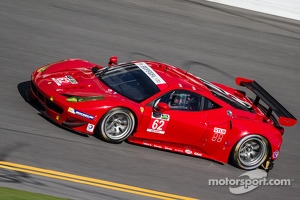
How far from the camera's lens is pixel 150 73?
392 inches

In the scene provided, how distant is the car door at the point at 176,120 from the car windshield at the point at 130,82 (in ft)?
0.80

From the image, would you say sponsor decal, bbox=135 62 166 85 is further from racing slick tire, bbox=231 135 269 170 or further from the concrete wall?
the concrete wall

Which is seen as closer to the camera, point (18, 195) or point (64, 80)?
point (18, 195)

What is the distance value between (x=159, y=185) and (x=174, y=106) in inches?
60.6

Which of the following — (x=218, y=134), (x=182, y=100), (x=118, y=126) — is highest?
(x=182, y=100)

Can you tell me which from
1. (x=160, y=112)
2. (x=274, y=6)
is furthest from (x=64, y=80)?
(x=274, y=6)

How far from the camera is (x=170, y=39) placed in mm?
15266

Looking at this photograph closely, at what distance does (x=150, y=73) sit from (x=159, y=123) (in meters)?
1.02

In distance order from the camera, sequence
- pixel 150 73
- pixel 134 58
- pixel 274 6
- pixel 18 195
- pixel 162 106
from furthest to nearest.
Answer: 1. pixel 274 6
2. pixel 134 58
3. pixel 150 73
4. pixel 162 106
5. pixel 18 195

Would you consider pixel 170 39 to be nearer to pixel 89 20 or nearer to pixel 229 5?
pixel 89 20

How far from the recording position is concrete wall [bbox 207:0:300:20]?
1864 cm

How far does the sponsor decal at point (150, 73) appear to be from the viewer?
32.0ft

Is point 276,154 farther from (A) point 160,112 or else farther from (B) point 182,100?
(A) point 160,112

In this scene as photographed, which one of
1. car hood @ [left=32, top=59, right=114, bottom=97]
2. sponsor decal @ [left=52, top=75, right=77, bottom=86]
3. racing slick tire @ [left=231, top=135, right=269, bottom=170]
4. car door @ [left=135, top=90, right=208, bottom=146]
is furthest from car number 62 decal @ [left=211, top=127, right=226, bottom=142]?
sponsor decal @ [left=52, top=75, right=77, bottom=86]
